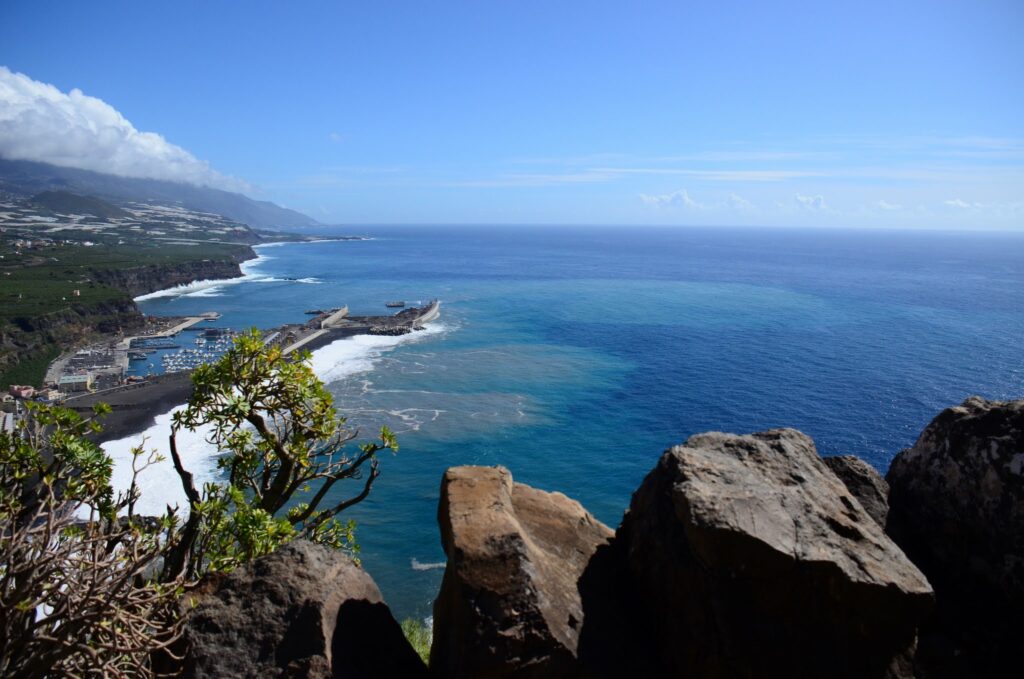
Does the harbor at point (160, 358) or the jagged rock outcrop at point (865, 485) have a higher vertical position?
the jagged rock outcrop at point (865, 485)

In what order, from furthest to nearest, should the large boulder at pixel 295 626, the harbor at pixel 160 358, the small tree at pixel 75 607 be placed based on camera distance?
the harbor at pixel 160 358
the large boulder at pixel 295 626
the small tree at pixel 75 607

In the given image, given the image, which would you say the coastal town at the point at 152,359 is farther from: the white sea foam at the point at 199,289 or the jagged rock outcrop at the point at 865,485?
the jagged rock outcrop at the point at 865,485

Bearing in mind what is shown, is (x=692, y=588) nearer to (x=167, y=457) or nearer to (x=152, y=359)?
(x=167, y=457)

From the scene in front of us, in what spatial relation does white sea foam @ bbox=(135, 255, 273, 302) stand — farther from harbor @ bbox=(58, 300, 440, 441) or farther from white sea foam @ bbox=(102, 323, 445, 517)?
white sea foam @ bbox=(102, 323, 445, 517)

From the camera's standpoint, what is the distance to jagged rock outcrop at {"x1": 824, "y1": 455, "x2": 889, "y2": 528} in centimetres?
1195

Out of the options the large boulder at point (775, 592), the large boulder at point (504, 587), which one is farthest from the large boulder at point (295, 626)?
the large boulder at point (775, 592)

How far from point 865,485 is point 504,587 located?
302 inches

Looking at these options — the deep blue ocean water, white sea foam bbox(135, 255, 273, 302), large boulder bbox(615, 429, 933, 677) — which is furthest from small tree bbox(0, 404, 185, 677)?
white sea foam bbox(135, 255, 273, 302)

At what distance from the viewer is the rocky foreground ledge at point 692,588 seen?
8.58 meters

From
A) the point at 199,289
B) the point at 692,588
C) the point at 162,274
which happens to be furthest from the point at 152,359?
the point at 692,588

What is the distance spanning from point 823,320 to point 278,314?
4025 inches

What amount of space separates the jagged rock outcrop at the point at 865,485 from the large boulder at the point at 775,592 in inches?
92.9

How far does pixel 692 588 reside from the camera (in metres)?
9.02

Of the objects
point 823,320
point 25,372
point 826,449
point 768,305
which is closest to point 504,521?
point 826,449
